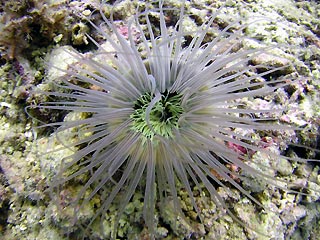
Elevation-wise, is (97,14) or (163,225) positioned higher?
(97,14)

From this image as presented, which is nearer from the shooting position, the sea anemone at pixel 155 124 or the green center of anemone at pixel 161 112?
the sea anemone at pixel 155 124

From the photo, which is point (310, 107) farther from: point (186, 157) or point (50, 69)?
point (50, 69)

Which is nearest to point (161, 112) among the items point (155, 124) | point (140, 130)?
point (155, 124)

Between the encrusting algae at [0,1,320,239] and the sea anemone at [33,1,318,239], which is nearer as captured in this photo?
the sea anemone at [33,1,318,239]

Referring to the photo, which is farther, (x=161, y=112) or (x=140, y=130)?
(x=161, y=112)

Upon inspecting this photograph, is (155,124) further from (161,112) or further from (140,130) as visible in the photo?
(140,130)

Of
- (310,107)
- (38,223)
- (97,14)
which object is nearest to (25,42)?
(97,14)

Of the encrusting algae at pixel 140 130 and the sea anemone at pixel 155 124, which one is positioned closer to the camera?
the sea anemone at pixel 155 124

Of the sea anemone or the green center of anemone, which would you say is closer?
the sea anemone
